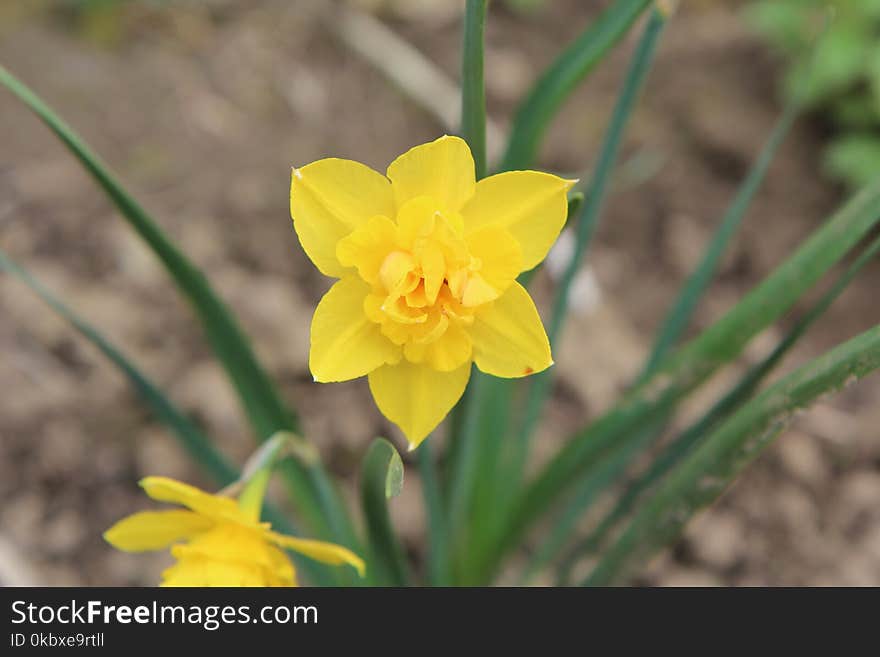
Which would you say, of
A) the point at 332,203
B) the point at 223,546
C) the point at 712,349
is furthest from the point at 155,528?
the point at 712,349

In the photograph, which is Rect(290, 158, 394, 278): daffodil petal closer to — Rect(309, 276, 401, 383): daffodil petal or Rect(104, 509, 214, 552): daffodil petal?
Rect(309, 276, 401, 383): daffodil petal

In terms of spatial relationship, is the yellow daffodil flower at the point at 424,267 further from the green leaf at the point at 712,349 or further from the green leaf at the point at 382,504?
the green leaf at the point at 712,349

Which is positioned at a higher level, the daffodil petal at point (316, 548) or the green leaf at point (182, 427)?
the green leaf at point (182, 427)

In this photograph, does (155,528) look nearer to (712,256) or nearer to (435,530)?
(435,530)

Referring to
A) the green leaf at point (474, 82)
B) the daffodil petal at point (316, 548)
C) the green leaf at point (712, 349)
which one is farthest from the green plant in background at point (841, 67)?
the daffodil petal at point (316, 548)

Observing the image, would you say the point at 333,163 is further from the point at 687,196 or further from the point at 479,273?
the point at 687,196

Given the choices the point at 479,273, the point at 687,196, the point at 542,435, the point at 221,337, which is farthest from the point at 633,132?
the point at 479,273
